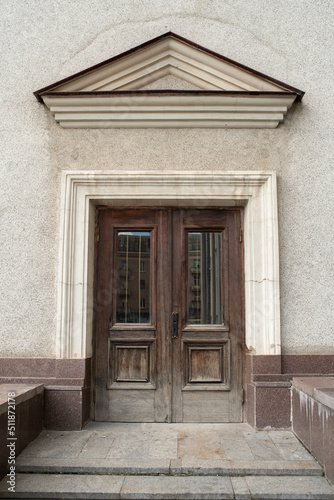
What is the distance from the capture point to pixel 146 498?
2.96 metres

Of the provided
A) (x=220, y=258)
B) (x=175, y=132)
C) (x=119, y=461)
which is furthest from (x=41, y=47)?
(x=119, y=461)

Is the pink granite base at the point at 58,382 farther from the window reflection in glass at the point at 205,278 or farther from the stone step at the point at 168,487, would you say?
the window reflection in glass at the point at 205,278

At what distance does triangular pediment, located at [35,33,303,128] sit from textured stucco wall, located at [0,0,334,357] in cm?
15

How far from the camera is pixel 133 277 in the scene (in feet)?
14.9

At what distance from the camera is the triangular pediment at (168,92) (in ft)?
14.1

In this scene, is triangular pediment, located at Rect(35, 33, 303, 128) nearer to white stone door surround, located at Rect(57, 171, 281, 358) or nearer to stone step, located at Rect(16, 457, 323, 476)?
white stone door surround, located at Rect(57, 171, 281, 358)

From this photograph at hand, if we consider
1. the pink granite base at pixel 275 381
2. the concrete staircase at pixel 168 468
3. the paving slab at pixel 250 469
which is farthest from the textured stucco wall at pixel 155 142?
the paving slab at pixel 250 469

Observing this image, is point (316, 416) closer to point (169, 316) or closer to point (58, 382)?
point (169, 316)

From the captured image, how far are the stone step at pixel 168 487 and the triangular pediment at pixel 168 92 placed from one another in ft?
10.6

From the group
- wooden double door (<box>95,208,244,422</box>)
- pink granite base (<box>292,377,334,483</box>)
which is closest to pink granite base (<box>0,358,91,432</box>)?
wooden double door (<box>95,208,244,422</box>)

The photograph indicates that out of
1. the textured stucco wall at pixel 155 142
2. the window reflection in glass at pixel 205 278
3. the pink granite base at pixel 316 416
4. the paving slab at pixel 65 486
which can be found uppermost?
the textured stucco wall at pixel 155 142

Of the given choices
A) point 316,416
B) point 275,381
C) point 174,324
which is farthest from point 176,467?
point 174,324

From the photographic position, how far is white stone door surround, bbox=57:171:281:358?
420cm

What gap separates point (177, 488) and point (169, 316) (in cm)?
175
